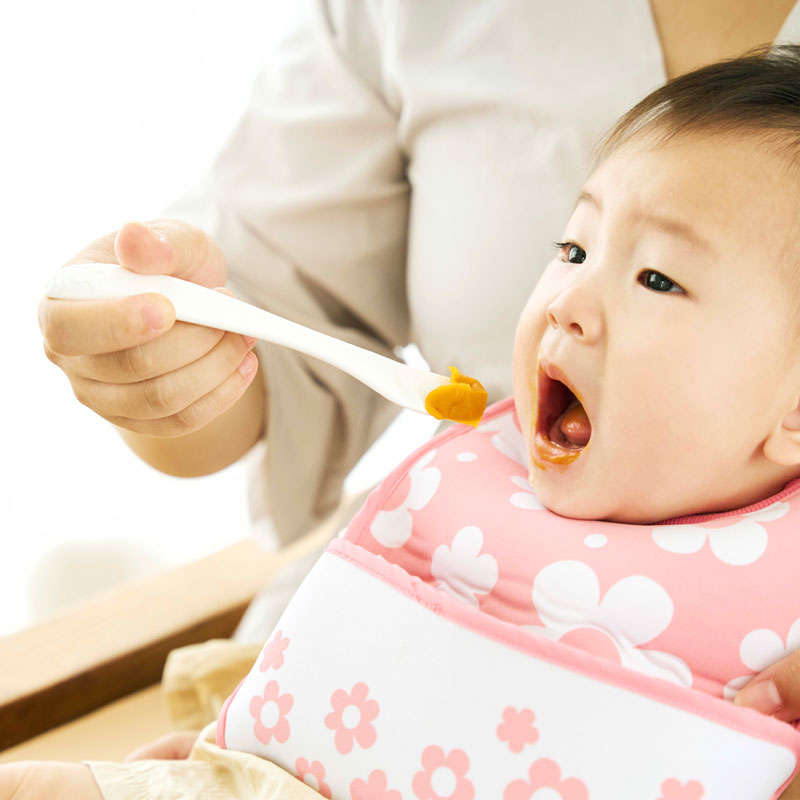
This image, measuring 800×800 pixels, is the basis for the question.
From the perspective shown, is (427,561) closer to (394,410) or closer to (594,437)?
(594,437)

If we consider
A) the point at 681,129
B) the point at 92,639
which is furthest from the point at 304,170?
the point at 92,639

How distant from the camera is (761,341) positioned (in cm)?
61

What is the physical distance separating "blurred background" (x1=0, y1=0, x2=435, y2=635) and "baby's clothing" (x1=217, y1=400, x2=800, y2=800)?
2.62 feet

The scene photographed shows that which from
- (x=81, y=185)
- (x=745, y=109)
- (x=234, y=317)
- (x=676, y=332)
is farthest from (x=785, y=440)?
(x=81, y=185)

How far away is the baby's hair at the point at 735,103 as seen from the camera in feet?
2.03

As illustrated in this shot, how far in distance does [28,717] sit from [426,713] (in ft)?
1.88

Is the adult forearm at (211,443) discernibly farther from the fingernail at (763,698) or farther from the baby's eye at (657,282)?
the fingernail at (763,698)

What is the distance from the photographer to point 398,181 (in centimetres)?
102

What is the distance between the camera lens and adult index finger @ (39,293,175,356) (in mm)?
578

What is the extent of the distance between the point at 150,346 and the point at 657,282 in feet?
1.19

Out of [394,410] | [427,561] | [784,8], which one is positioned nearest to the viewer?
[427,561]

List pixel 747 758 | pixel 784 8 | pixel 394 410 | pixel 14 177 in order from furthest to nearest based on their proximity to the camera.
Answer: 1. pixel 14 177
2. pixel 394 410
3. pixel 784 8
4. pixel 747 758

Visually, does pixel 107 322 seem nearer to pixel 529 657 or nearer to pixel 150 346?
pixel 150 346

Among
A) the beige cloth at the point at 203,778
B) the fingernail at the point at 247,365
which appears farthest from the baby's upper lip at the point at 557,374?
the beige cloth at the point at 203,778
